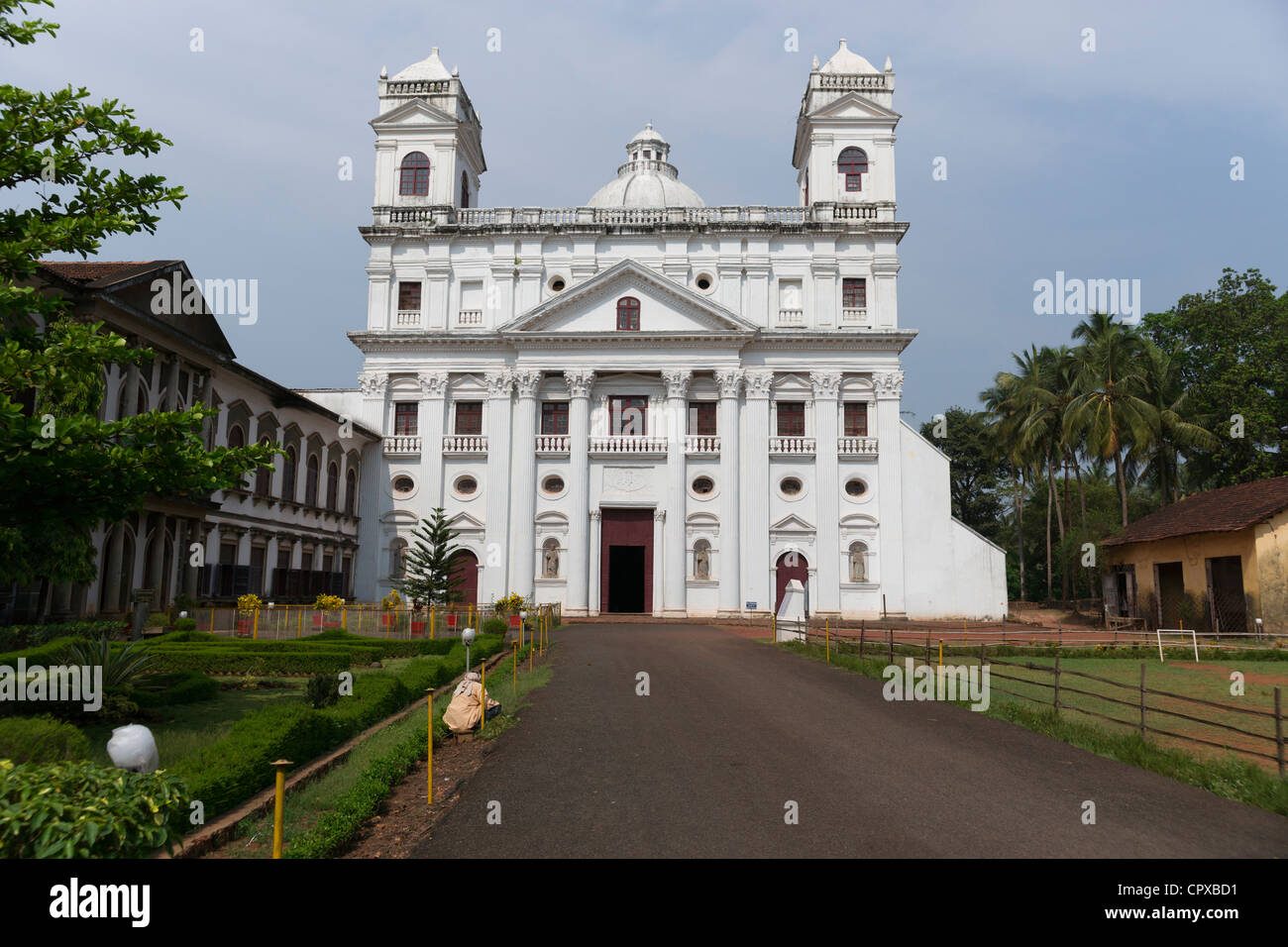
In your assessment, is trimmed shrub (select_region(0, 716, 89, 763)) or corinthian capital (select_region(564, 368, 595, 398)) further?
corinthian capital (select_region(564, 368, 595, 398))

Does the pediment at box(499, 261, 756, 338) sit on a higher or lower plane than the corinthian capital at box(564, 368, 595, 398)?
higher

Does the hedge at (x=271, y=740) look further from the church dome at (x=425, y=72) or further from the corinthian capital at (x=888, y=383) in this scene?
the church dome at (x=425, y=72)

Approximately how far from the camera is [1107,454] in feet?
132

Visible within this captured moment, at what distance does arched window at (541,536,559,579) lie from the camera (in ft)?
133

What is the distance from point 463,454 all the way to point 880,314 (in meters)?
21.7

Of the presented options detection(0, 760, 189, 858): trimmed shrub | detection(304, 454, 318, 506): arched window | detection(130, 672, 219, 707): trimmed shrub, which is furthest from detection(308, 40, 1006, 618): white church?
detection(0, 760, 189, 858): trimmed shrub

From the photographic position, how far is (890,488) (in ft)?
133

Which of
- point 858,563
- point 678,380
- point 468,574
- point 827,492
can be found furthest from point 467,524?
point 858,563

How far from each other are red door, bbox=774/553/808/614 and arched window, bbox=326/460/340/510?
68.4 feet

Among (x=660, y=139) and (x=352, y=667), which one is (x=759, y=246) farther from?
(x=352, y=667)

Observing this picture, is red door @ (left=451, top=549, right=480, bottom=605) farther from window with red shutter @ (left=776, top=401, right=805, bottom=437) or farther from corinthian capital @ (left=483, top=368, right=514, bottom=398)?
window with red shutter @ (left=776, top=401, right=805, bottom=437)

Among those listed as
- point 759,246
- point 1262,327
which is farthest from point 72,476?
point 1262,327

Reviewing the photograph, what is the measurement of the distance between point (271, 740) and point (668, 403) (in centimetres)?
3336

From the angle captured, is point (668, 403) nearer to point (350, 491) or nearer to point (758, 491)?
point (758, 491)
